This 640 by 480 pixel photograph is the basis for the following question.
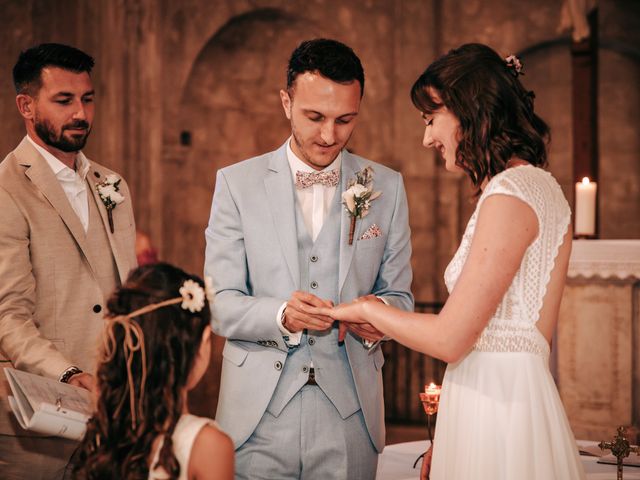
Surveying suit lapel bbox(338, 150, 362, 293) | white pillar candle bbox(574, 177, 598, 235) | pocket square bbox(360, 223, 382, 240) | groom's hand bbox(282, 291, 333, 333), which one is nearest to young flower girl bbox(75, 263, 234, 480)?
groom's hand bbox(282, 291, 333, 333)

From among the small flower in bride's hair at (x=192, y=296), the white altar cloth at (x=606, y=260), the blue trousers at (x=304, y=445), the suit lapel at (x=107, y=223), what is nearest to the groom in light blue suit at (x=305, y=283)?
the blue trousers at (x=304, y=445)

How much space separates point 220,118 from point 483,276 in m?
6.98

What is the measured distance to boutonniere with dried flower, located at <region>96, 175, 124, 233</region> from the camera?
331 centimetres

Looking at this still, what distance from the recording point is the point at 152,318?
6.86ft

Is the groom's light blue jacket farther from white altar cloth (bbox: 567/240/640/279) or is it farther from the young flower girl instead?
white altar cloth (bbox: 567/240/640/279)

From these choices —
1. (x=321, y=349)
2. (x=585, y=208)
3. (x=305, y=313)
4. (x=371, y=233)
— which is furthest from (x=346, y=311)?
(x=585, y=208)

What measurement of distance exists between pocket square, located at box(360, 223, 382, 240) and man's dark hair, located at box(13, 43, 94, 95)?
4.34 ft

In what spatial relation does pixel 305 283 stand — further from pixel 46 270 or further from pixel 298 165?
pixel 46 270

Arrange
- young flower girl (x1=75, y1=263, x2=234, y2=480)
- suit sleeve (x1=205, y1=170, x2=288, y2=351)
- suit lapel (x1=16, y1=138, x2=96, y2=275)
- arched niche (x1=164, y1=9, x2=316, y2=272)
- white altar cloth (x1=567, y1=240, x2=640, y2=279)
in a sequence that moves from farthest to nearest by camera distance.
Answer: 1. arched niche (x1=164, y1=9, x2=316, y2=272)
2. white altar cloth (x1=567, y1=240, x2=640, y2=279)
3. suit lapel (x1=16, y1=138, x2=96, y2=275)
4. suit sleeve (x1=205, y1=170, x2=288, y2=351)
5. young flower girl (x1=75, y1=263, x2=234, y2=480)

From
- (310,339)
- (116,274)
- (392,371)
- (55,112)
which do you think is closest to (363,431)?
(310,339)

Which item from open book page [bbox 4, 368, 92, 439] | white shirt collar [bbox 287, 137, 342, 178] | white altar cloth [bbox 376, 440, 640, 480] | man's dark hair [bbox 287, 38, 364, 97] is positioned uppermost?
man's dark hair [bbox 287, 38, 364, 97]

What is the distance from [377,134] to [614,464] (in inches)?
237

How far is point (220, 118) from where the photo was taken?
8812 millimetres

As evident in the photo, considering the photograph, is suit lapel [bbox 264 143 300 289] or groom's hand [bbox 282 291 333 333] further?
suit lapel [bbox 264 143 300 289]
